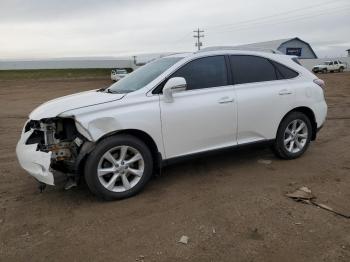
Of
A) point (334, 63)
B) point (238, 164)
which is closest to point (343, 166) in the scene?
point (238, 164)

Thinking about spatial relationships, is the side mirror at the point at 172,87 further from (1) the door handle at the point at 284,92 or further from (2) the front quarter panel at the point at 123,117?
(1) the door handle at the point at 284,92

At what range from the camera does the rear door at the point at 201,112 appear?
5.17m

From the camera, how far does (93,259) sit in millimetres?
3564

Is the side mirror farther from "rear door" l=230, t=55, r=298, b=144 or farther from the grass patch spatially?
the grass patch

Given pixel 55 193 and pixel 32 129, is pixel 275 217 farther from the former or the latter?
pixel 32 129

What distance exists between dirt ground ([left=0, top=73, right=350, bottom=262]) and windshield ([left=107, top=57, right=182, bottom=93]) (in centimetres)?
131

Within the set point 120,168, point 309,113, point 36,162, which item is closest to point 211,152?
Result: point 120,168

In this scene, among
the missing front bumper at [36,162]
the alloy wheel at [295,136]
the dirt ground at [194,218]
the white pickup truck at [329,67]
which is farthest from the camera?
the white pickup truck at [329,67]

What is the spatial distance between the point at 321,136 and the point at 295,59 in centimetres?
213

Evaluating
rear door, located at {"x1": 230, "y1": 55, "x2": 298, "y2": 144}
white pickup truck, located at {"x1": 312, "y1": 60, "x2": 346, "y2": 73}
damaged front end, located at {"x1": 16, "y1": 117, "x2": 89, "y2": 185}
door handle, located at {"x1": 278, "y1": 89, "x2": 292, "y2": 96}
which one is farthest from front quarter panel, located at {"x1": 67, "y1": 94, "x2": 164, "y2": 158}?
white pickup truck, located at {"x1": 312, "y1": 60, "x2": 346, "y2": 73}

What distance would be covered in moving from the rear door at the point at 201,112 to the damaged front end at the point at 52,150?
1.10 m

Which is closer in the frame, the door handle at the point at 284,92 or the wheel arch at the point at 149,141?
the wheel arch at the point at 149,141

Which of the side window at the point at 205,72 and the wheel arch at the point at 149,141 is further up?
the side window at the point at 205,72

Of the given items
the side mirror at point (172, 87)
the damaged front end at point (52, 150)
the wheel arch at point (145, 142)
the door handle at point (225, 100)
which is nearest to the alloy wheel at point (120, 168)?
the wheel arch at point (145, 142)
